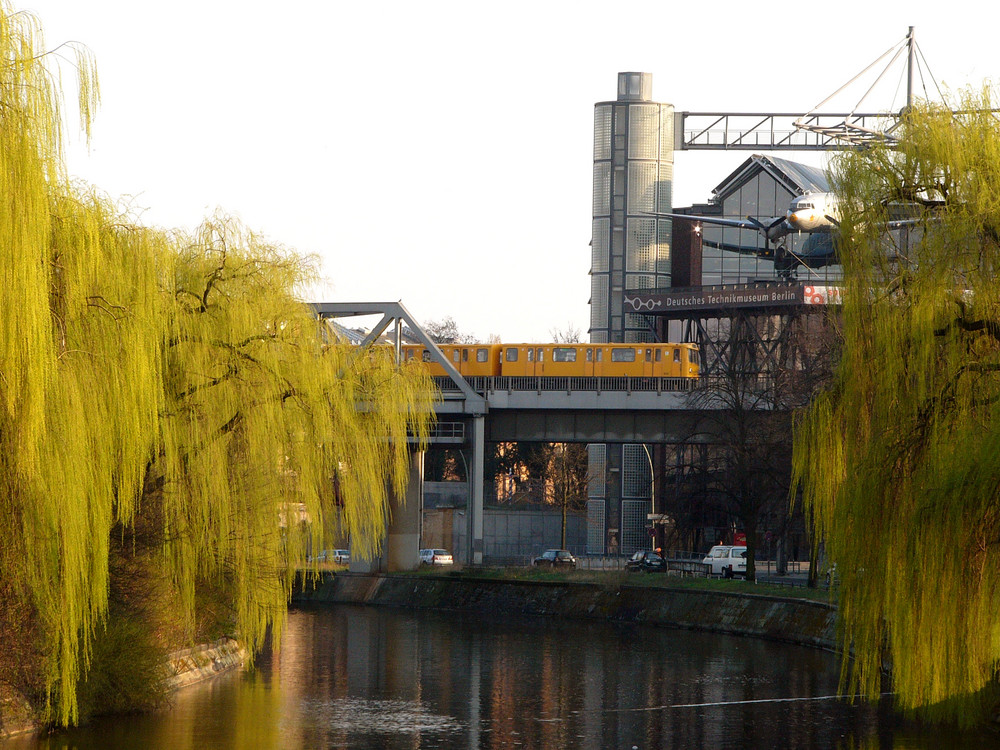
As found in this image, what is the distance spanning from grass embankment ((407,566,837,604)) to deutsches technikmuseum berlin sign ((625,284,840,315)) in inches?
1119

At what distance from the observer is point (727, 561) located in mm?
61594

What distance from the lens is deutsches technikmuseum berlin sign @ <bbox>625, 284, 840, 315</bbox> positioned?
80.8 m

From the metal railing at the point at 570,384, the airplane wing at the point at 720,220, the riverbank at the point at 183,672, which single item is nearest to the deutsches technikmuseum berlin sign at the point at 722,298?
the airplane wing at the point at 720,220

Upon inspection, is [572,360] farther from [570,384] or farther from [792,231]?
[792,231]

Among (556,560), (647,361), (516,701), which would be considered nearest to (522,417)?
(647,361)

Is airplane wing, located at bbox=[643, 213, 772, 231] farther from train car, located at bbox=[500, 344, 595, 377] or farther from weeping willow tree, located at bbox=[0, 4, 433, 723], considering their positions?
weeping willow tree, located at bbox=[0, 4, 433, 723]

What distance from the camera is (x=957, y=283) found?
20906 mm

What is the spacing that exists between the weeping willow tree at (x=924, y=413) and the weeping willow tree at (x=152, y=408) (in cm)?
1162

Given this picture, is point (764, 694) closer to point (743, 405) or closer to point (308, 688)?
point (308, 688)

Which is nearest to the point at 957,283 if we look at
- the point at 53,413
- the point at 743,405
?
the point at 53,413

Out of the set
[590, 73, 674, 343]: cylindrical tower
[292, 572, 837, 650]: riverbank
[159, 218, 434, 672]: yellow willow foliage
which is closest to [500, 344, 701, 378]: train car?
[292, 572, 837, 650]: riverbank

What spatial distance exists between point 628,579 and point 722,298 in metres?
35.2

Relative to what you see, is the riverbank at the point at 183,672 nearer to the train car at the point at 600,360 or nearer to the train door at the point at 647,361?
the train car at the point at 600,360

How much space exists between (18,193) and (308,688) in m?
18.5
